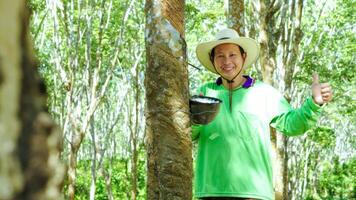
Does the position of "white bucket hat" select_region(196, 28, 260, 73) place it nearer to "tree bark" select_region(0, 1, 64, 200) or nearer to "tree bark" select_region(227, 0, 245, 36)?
"tree bark" select_region(0, 1, 64, 200)

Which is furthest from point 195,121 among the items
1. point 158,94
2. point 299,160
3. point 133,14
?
point 299,160

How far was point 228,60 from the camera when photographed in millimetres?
3332

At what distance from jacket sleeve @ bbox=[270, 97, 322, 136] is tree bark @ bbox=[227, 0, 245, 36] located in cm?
425

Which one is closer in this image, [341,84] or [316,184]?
[341,84]

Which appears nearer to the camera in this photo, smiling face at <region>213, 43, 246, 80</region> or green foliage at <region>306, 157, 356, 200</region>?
smiling face at <region>213, 43, 246, 80</region>

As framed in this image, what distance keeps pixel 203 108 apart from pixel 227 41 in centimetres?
55

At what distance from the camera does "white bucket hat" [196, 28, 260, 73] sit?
3.38m

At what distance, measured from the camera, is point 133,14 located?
1719 cm

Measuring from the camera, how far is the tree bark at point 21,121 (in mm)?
567

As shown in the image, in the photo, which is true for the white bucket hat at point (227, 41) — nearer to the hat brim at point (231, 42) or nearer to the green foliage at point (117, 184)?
the hat brim at point (231, 42)

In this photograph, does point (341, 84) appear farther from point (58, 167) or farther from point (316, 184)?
point (58, 167)

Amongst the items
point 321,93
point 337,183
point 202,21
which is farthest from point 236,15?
point 337,183

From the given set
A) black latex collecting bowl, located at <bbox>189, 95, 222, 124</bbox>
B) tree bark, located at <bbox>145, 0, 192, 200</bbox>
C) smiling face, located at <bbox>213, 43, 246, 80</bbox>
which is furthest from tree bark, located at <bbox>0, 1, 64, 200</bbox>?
smiling face, located at <bbox>213, 43, 246, 80</bbox>

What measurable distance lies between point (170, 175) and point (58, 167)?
6.57ft
